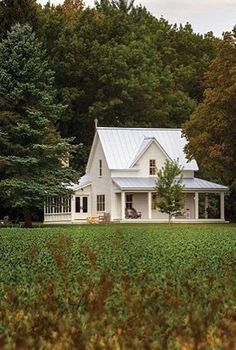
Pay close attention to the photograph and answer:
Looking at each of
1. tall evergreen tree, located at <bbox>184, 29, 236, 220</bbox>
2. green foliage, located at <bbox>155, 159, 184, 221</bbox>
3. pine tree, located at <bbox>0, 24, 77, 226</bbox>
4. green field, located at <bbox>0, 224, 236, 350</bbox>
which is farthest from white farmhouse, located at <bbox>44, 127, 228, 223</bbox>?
green field, located at <bbox>0, 224, 236, 350</bbox>

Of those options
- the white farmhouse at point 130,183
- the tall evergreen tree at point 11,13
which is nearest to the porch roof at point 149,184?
the white farmhouse at point 130,183

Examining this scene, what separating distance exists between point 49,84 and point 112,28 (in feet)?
78.5

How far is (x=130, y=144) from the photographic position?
189ft

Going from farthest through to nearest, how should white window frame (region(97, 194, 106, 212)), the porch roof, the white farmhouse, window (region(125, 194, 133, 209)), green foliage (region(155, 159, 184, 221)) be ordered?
white window frame (region(97, 194, 106, 212)) < window (region(125, 194, 133, 209)) < the white farmhouse < the porch roof < green foliage (region(155, 159, 184, 221))

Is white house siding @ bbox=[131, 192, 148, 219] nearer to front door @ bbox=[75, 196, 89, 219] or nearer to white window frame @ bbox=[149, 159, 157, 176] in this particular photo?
white window frame @ bbox=[149, 159, 157, 176]

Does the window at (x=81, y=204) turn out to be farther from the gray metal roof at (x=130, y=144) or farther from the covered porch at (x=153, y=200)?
the gray metal roof at (x=130, y=144)

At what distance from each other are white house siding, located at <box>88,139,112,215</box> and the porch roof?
1160 mm

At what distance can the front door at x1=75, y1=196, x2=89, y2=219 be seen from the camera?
191 feet

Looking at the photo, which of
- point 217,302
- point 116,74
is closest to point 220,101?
point 116,74

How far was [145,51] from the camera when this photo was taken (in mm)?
67062

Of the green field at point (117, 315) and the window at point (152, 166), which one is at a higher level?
the window at point (152, 166)

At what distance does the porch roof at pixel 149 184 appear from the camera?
54719 mm

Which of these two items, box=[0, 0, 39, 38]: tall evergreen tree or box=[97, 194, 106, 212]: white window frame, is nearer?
box=[0, 0, 39, 38]: tall evergreen tree

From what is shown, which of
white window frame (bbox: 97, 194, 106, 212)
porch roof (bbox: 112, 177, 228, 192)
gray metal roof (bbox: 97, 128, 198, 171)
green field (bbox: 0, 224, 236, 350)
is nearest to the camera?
green field (bbox: 0, 224, 236, 350)
